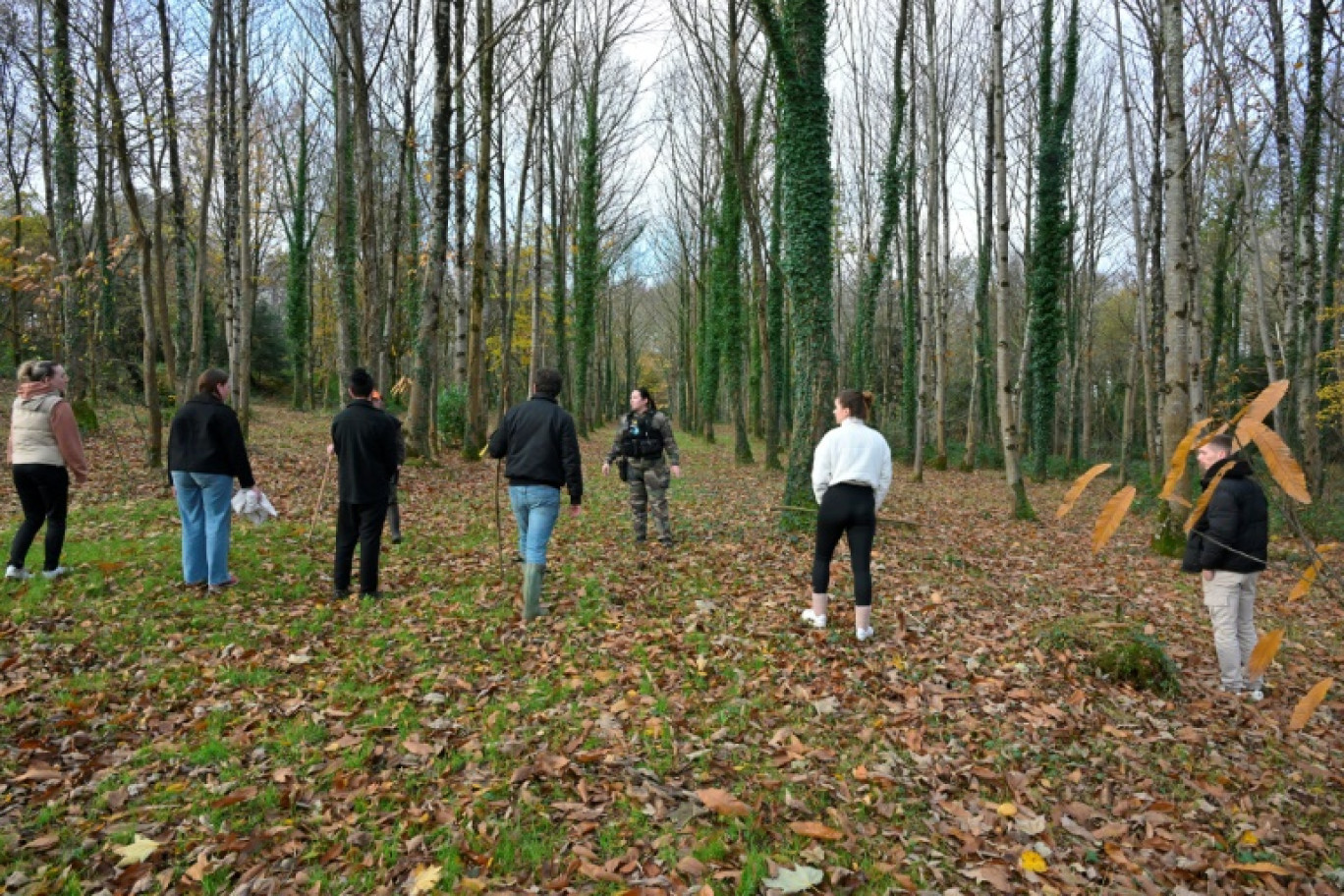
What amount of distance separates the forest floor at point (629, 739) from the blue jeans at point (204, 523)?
0.97 feet

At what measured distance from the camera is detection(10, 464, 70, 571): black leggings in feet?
20.1

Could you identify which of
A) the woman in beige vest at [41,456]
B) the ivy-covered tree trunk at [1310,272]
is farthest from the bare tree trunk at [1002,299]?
the woman in beige vest at [41,456]

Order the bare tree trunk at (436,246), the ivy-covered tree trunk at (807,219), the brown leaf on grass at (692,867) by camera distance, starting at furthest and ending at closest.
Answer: the bare tree trunk at (436,246), the ivy-covered tree trunk at (807,219), the brown leaf on grass at (692,867)

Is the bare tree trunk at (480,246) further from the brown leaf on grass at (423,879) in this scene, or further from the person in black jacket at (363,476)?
the brown leaf on grass at (423,879)

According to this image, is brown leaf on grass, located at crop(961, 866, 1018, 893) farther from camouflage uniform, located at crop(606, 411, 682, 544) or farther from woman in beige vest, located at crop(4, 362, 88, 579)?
woman in beige vest, located at crop(4, 362, 88, 579)

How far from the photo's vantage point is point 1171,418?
9031mm

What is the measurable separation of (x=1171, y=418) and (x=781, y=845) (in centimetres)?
849

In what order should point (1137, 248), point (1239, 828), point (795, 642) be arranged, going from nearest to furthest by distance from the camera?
1. point (1239, 828)
2. point (795, 642)
3. point (1137, 248)

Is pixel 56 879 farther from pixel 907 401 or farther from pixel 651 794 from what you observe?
pixel 907 401

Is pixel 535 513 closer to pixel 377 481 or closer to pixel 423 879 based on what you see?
pixel 377 481

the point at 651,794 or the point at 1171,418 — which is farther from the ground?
the point at 1171,418

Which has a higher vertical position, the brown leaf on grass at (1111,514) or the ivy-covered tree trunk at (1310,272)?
the ivy-covered tree trunk at (1310,272)

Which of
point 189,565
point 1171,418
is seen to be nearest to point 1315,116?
point 1171,418

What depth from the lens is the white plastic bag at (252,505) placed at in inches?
252
